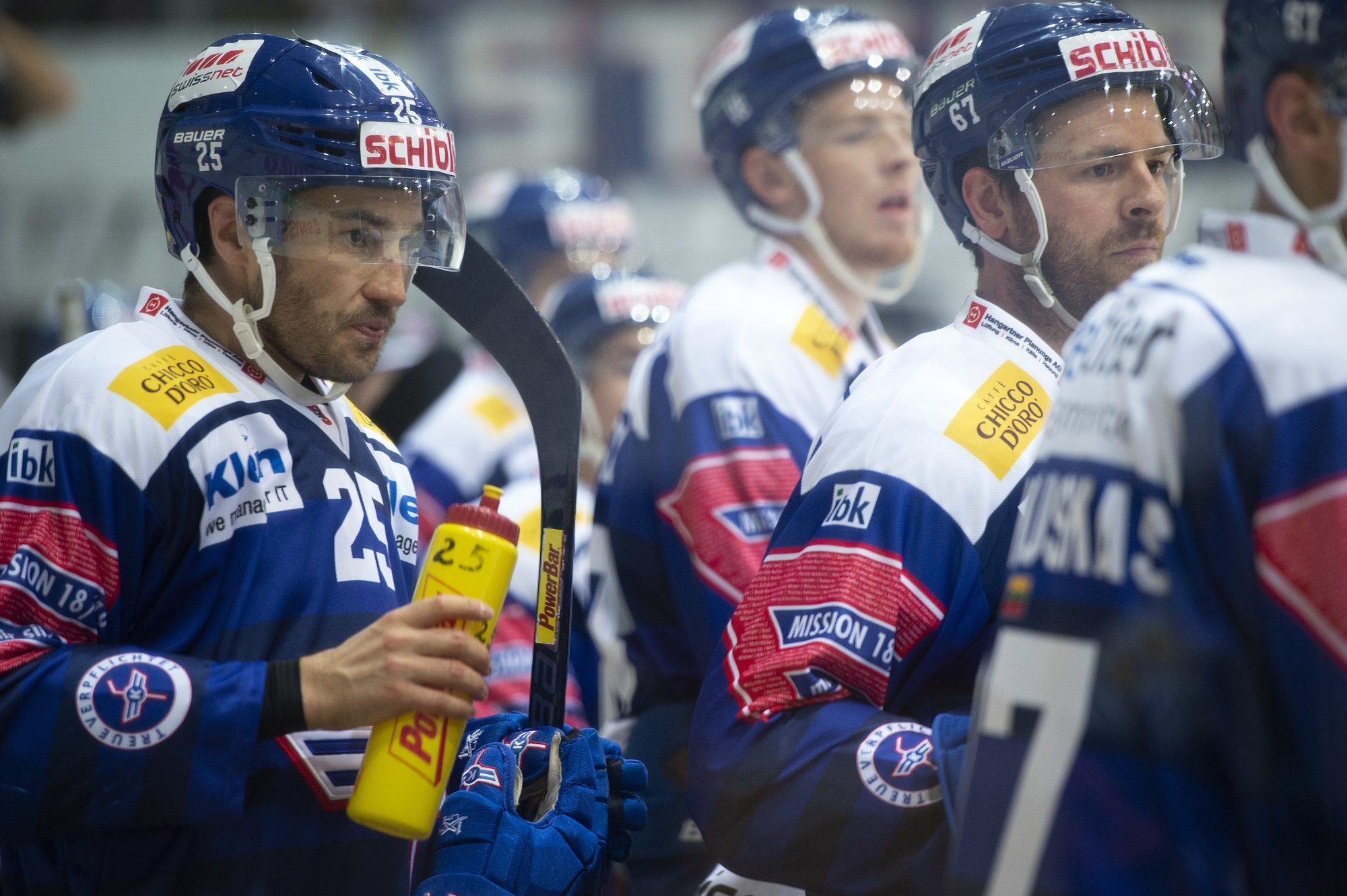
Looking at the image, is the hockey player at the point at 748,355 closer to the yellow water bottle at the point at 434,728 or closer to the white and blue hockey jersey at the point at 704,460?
the white and blue hockey jersey at the point at 704,460

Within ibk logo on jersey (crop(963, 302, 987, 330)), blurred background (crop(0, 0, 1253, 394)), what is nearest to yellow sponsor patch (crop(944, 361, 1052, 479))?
ibk logo on jersey (crop(963, 302, 987, 330))

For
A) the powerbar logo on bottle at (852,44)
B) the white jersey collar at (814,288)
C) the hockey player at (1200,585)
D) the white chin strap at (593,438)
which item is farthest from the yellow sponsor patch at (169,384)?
the white chin strap at (593,438)

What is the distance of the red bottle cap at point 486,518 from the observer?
1966 mm

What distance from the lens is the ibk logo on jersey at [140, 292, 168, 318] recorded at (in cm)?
229

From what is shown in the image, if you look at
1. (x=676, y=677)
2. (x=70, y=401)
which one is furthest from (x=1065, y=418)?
(x=676, y=677)

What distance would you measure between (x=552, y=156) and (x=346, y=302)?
9.94 m

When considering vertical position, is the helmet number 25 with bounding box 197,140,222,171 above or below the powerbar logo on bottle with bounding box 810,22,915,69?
below

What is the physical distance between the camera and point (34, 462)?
77.8 inches

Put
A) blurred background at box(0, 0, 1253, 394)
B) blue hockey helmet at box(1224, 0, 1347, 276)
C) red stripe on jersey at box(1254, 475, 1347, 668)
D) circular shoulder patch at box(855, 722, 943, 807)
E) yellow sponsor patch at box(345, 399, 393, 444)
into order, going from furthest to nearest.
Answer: blurred background at box(0, 0, 1253, 394)
yellow sponsor patch at box(345, 399, 393, 444)
circular shoulder patch at box(855, 722, 943, 807)
blue hockey helmet at box(1224, 0, 1347, 276)
red stripe on jersey at box(1254, 475, 1347, 668)

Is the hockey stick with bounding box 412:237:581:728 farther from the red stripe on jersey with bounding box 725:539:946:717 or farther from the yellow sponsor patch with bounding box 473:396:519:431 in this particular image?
the yellow sponsor patch with bounding box 473:396:519:431

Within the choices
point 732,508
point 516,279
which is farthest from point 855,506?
point 516,279

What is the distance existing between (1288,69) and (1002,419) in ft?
2.30

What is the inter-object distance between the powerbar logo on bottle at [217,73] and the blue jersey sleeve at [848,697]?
3.84 feet

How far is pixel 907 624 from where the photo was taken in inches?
77.5
